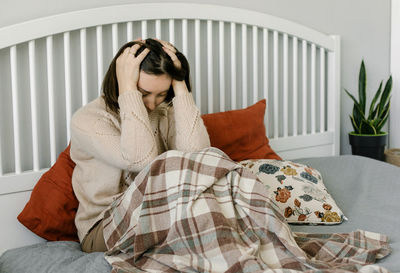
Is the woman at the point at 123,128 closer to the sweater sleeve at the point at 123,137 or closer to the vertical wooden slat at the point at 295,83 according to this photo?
the sweater sleeve at the point at 123,137

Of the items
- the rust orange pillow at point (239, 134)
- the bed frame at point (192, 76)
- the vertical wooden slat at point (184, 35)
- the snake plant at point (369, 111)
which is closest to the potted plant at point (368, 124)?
the snake plant at point (369, 111)

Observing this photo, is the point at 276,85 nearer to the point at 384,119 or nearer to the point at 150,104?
the point at 384,119

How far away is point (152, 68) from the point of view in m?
1.39

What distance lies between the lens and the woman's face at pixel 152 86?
1.40 meters

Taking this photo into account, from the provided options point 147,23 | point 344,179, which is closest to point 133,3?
point 147,23

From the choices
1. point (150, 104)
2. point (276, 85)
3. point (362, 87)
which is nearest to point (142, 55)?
point (150, 104)

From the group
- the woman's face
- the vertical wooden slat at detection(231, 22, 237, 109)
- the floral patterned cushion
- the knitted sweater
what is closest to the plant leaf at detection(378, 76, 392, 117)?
the vertical wooden slat at detection(231, 22, 237, 109)

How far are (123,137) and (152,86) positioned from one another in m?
0.17

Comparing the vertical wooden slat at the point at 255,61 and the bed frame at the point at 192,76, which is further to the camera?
the vertical wooden slat at the point at 255,61

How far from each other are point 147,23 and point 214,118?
0.44 m

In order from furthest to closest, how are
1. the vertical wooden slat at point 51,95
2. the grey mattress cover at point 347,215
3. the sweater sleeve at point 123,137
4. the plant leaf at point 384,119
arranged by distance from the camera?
the plant leaf at point 384,119 < the vertical wooden slat at point 51,95 < the sweater sleeve at point 123,137 < the grey mattress cover at point 347,215

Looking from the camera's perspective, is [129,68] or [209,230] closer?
[209,230]

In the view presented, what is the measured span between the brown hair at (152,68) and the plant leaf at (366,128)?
1197mm

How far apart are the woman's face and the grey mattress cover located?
0.47 metres
